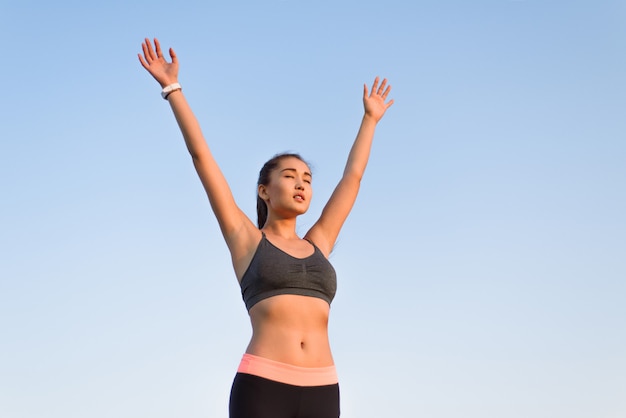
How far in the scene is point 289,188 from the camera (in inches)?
217

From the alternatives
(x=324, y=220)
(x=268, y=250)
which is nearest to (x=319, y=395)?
(x=268, y=250)

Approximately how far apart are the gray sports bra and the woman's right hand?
A: 1.27 m

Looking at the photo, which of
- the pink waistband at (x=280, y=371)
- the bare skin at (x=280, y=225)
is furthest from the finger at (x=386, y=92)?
the pink waistband at (x=280, y=371)

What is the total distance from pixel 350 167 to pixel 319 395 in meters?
1.97

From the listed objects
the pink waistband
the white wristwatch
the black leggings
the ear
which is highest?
the white wristwatch

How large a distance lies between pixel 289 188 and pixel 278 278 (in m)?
0.76

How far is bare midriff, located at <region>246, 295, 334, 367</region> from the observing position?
16.0ft

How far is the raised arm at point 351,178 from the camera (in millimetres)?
5816

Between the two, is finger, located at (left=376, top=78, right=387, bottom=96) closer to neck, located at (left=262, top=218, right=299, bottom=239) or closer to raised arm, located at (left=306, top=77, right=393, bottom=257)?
raised arm, located at (left=306, top=77, right=393, bottom=257)

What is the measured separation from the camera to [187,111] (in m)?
5.21

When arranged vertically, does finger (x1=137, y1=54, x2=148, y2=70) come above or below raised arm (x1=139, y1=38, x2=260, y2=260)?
above

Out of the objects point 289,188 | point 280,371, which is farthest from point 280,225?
point 280,371

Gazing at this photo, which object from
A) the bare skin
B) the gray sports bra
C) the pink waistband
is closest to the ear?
the bare skin

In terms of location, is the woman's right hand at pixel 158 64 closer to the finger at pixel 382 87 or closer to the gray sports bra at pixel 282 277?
the gray sports bra at pixel 282 277
